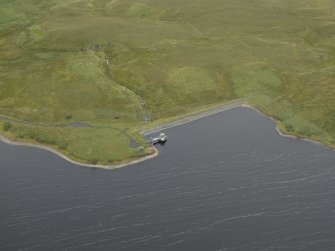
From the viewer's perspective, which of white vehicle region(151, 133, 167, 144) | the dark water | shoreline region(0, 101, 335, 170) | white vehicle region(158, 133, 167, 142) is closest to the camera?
the dark water

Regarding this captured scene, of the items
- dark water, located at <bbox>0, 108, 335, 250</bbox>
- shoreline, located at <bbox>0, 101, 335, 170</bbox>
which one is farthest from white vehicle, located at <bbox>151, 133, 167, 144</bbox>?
shoreline, located at <bbox>0, 101, 335, 170</bbox>

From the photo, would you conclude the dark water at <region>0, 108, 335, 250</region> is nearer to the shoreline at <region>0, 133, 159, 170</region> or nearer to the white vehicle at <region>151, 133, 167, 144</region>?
the shoreline at <region>0, 133, 159, 170</region>

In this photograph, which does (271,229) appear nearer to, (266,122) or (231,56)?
(266,122)

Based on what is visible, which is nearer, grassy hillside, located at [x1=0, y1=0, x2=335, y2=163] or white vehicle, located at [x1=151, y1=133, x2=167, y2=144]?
white vehicle, located at [x1=151, y1=133, x2=167, y2=144]

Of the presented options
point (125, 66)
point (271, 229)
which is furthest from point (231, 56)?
point (271, 229)

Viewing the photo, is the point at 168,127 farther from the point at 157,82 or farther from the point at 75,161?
the point at 157,82

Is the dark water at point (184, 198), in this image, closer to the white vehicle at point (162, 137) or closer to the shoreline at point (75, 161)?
the shoreline at point (75, 161)

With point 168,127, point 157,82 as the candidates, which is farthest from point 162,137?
point 157,82

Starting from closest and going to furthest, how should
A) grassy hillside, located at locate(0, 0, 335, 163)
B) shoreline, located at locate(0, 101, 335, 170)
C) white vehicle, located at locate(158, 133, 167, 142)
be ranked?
1. shoreline, located at locate(0, 101, 335, 170)
2. white vehicle, located at locate(158, 133, 167, 142)
3. grassy hillside, located at locate(0, 0, 335, 163)

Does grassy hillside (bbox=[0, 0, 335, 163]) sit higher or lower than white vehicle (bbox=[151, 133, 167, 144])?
lower
